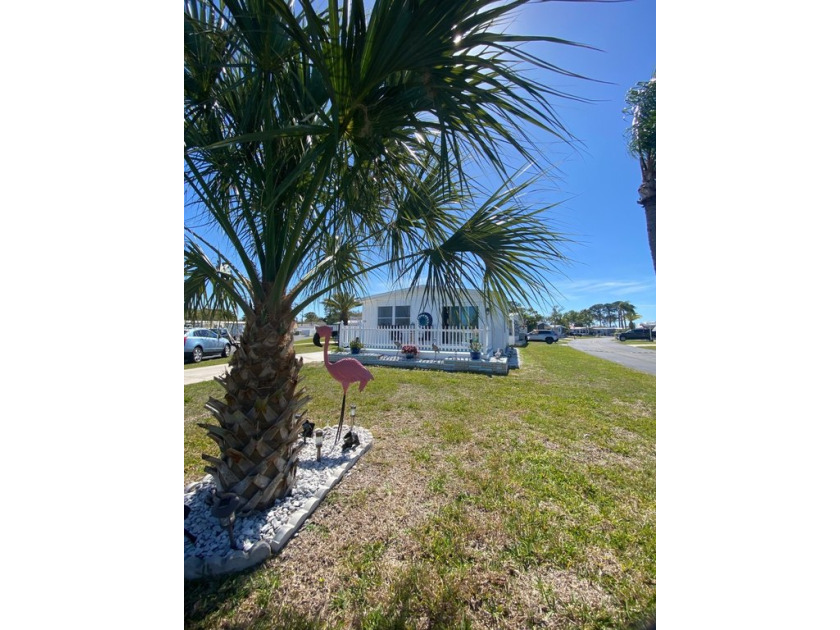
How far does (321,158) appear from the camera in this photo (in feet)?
5.31

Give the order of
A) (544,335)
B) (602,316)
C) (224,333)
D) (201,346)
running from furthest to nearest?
(602,316)
(544,335)
(201,346)
(224,333)

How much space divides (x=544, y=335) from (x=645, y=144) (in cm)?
3254

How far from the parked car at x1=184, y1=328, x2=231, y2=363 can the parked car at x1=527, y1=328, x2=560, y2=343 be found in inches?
1141

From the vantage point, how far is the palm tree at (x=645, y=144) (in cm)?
261

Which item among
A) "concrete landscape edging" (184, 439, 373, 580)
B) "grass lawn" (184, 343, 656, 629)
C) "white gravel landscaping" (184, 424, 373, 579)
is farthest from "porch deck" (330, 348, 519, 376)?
"concrete landscape edging" (184, 439, 373, 580)

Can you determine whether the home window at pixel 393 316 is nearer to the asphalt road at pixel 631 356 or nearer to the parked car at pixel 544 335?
the asphalt road at pixel 631 356

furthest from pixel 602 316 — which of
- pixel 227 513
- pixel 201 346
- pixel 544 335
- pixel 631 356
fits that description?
pixel 227 513

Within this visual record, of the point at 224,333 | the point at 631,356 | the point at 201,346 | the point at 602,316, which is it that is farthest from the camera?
the point at 602,316

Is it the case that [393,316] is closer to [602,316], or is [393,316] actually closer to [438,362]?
[438,362]

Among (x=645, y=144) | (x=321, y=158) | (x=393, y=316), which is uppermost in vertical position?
(x=645, y=144)

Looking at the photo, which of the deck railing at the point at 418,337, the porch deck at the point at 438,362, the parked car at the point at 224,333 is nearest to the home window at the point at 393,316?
the deck railing at the point at 418,337

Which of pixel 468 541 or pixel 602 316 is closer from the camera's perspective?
pixel 468 541
